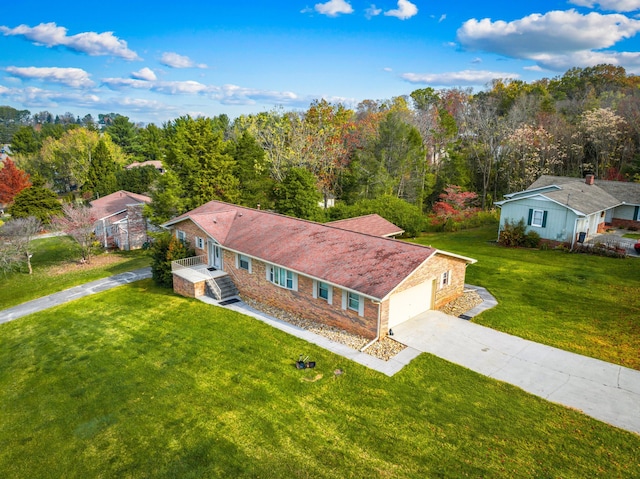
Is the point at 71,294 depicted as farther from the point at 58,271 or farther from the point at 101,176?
the point at 101,176

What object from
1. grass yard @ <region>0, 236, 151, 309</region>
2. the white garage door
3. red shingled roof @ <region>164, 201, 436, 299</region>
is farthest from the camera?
grass yard @ <region>0, 236, 151, 309</region>

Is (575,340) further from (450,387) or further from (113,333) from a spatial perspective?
(113,333)

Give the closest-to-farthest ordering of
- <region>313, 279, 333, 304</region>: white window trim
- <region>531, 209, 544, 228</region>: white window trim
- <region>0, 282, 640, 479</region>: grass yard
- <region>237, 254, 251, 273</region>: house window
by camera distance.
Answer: <region>0, 282, 640, 479</region>: grass yard < <region>313, 279, 333, 304</region>: white window trim < <region>237, 254, 251, 273</region>: house window < <region>531, 209, 544, 228</region>: white window trim

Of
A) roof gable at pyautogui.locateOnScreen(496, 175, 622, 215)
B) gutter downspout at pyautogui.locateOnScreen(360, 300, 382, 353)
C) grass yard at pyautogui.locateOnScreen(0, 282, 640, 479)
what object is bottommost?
grass yard at pyautogui.locateOnScreen(0, 282, 640, 479)

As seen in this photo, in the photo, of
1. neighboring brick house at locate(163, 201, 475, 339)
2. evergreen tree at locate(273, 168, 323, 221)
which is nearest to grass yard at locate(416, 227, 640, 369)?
neighboring brick house at locate(163, 201, 475, 339)

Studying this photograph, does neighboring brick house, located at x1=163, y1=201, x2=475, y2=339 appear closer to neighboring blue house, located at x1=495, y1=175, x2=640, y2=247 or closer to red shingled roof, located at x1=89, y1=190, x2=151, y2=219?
neighboring blue house, located at x1=495, y1=175, x2=640, y2=247
